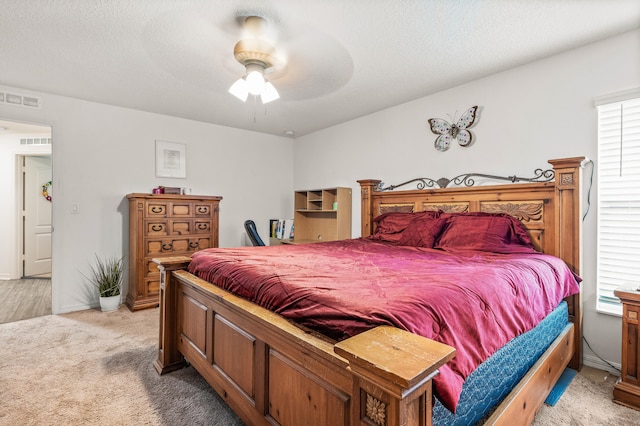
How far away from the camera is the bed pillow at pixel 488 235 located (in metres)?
2.37

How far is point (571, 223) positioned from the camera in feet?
7.48

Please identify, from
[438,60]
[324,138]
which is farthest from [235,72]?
[324,138]

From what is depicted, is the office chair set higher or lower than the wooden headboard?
lower

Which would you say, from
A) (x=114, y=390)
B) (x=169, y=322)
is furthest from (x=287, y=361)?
(x=114, y=390)

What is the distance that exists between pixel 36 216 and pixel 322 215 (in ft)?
15.7

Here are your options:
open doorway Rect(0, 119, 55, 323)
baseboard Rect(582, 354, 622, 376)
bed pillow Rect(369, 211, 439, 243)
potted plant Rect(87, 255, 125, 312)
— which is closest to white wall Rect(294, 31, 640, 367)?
baseboard Rect(582, 354, 622, 376)

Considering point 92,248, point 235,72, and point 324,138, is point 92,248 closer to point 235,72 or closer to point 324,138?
point 235,72

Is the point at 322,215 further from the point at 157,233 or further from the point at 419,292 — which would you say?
the point at 419,292

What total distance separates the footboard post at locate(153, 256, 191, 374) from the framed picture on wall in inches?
89.5

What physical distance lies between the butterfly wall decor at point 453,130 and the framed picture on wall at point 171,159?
3.16 metres

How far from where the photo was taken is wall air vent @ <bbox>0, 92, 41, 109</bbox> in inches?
125

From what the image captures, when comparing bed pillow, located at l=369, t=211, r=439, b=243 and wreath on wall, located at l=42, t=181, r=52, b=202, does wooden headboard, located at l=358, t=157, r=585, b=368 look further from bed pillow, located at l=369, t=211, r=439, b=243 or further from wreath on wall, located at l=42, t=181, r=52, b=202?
wreath on wall, located at l=42, t=181, r=52, b=202

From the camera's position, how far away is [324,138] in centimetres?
477

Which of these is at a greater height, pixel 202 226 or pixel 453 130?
pixel 453 130
